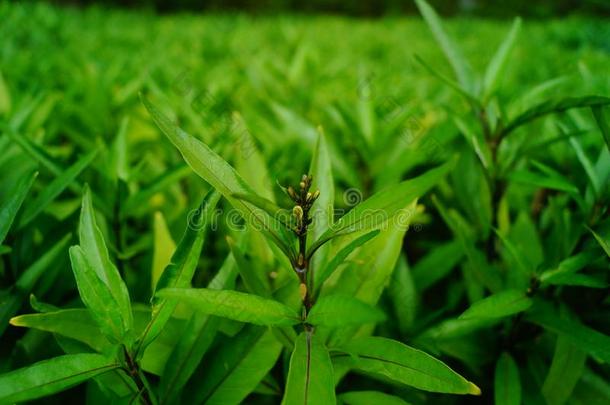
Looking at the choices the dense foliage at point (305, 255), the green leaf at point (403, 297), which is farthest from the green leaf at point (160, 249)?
the green leaf at point (403, 297)

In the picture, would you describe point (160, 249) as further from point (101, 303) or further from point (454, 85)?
point (454, 85)

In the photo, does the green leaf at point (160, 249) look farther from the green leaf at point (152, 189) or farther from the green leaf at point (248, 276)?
the green leaf at point (248, 276)

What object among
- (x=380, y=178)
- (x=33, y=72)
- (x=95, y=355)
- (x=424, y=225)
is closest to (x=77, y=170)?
(x=95, y=355)

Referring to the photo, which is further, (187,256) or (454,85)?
(454,85)

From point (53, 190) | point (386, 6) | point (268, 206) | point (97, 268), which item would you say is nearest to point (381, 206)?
point (268, 206)

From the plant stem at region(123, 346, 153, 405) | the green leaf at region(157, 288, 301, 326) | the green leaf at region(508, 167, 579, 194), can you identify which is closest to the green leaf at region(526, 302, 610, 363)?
the green leaf at region(508, 167, 579, 194)

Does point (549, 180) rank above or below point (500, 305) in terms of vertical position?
above

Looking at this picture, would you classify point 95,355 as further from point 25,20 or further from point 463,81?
point 25,20
